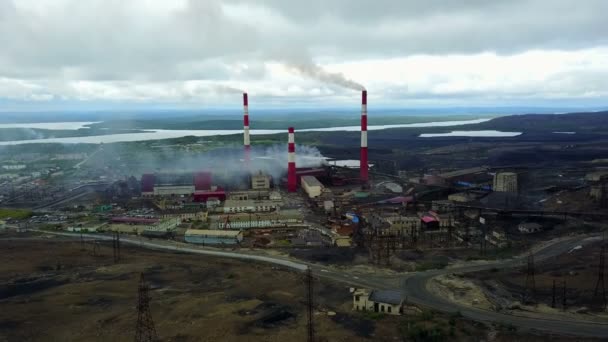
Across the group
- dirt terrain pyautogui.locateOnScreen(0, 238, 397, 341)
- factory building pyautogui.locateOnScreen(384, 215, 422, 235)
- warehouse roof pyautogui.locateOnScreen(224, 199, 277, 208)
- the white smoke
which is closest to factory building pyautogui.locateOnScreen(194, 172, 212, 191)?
the white smoke

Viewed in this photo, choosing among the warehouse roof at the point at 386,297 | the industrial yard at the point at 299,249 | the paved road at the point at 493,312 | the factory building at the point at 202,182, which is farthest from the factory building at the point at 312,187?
the warehouse roof at the point at 386,297

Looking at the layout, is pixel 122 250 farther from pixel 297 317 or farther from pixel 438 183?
pixel 438 183

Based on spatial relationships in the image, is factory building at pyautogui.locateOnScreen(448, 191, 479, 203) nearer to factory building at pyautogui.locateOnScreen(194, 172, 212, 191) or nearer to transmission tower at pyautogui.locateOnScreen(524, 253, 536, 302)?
transmission tower at pyautogui.locateOnScreen(524, 253, 536, 302)

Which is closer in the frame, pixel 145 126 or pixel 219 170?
pixel 219 170

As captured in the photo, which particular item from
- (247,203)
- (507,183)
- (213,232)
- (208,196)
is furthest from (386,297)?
(507,183)

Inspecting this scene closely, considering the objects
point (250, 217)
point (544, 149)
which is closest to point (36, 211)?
point (250, 217)

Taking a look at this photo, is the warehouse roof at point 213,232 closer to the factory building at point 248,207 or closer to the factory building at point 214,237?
the factory building at point 214,237
